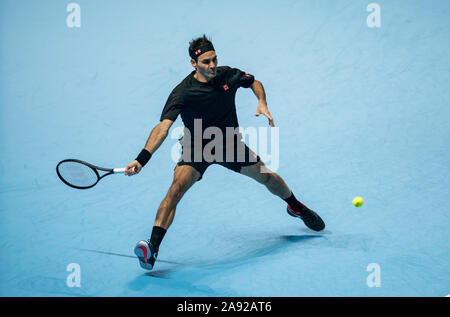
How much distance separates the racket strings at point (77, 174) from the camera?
5082 mm

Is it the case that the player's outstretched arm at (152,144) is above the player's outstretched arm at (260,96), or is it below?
below

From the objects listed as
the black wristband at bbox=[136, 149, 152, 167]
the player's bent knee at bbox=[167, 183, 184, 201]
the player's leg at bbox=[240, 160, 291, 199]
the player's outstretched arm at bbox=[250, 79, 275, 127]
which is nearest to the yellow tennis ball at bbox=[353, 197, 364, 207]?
the player's leg at bbox=[240, 160, 291, 199]

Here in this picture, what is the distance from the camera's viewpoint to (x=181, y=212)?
6.10m

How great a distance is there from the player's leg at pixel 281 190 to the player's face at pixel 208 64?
84 cm

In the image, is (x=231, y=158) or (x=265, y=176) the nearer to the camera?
(x=231, y=158)

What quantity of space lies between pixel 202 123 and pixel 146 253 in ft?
3.78

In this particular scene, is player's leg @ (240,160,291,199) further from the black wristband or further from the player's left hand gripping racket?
the player's left hand gripping racket

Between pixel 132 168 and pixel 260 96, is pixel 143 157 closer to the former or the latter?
pixel 132 168

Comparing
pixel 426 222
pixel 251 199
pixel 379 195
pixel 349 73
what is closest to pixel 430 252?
pixel 426 222

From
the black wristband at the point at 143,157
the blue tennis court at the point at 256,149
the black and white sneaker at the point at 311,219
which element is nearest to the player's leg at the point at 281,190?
the black and white sneaker at the point at 311,219

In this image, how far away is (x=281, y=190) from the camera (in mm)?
5457

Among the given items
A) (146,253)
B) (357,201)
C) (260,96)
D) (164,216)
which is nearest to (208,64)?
(260,96)

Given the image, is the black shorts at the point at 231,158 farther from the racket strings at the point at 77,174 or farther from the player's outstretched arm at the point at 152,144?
the racket strings at the point at 77,174
